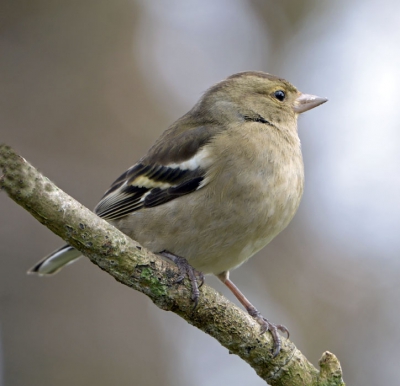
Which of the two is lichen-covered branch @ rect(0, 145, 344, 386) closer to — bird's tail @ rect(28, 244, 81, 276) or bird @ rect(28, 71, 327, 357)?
bird @ rect(28, 71, 327, 357)

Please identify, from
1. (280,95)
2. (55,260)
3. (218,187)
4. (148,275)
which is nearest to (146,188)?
(218,187)

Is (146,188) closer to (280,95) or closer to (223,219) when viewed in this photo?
(223,219)

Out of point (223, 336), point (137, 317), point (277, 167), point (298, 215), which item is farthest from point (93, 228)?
point (298, 215)

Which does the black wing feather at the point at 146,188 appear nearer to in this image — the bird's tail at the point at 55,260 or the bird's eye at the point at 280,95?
the bird's tail at the point at 55,260

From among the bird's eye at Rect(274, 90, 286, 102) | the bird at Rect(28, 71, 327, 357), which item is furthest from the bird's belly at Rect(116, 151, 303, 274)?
the bird's eye at Rect(274, 90, 286, 102)

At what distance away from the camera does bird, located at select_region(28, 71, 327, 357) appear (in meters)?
4.04

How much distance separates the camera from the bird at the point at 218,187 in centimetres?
404

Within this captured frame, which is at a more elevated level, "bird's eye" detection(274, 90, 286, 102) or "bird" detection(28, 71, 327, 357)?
"bird's eye" detection(274, 90, 286, 102)

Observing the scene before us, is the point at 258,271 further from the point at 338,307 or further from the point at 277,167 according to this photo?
the point at 277,167

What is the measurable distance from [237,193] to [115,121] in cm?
304

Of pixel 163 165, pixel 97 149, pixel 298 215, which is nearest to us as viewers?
pixel 163 165

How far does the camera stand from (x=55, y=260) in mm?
4902

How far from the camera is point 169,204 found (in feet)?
14.0

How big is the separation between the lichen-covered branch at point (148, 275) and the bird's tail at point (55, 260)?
1.87m
